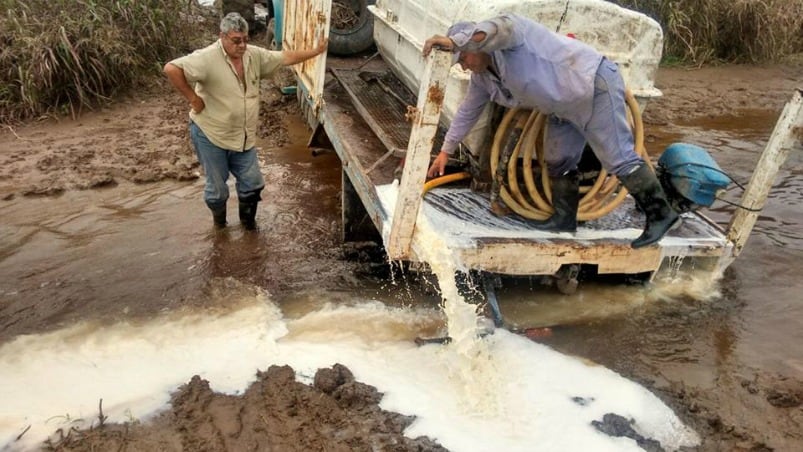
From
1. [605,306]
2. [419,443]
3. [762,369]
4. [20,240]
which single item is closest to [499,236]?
[605,306]

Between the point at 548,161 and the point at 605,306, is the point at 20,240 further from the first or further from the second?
the point at 605,306

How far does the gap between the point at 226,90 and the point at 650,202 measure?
116 inches

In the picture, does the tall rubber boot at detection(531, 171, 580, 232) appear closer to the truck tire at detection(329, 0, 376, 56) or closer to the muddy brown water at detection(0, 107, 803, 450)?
the muddy brown water at detection(0, 107, 803, 450)

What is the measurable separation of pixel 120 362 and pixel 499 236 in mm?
2354

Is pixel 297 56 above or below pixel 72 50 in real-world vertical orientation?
above

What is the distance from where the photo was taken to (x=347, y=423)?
133 inches

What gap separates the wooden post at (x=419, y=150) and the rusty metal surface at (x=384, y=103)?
3.45 ft

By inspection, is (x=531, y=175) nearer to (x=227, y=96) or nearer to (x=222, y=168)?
(x=227, y=96)

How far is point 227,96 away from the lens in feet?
15.6

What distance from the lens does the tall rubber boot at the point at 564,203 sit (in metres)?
4.11

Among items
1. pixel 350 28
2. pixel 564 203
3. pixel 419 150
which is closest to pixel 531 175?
pixel 564 203

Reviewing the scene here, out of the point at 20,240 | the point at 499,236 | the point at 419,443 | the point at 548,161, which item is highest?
the point at 548,161

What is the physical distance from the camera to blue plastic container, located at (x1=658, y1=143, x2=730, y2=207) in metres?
4.05

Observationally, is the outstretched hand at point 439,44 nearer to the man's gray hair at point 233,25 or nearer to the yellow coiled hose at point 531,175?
the yellow coiled hose at point 531,175
